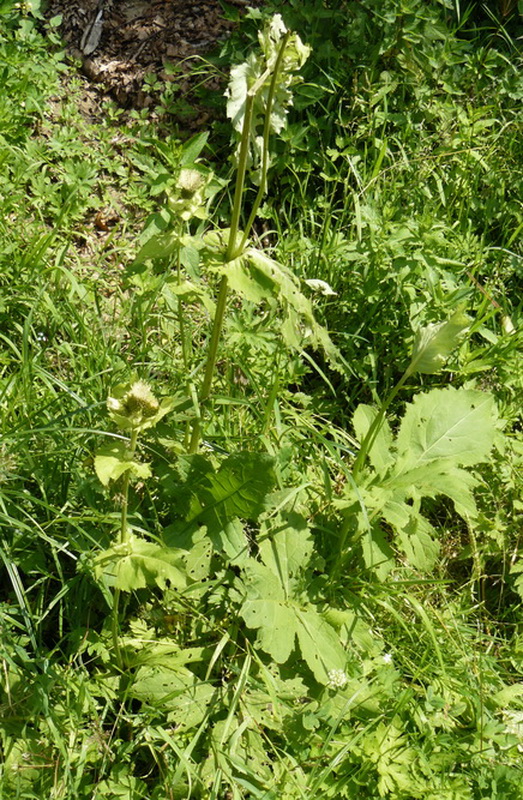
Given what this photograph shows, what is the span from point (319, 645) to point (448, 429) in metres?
0.82

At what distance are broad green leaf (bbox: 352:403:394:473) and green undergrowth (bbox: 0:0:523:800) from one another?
0.01 meters

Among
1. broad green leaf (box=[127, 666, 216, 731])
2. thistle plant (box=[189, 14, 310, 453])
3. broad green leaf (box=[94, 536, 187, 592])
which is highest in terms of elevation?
thistle plant (box=[189, 14, 310, 453])

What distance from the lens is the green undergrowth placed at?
2.11m

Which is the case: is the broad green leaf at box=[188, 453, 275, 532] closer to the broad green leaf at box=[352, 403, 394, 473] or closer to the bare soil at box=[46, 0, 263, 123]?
the broad green leaf at box=[352, 403, 394, 473]

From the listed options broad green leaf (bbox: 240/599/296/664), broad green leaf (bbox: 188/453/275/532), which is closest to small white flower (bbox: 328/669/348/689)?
broad green leaf (bbox: 240/599/296/664)

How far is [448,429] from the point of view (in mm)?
2607

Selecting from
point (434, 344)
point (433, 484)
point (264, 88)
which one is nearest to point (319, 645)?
point (433, 484)

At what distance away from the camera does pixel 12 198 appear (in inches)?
118

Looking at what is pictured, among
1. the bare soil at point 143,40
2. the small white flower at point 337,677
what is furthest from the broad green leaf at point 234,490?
the bare soil at point 143,40

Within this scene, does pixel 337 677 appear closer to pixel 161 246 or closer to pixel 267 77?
pixel 161 246

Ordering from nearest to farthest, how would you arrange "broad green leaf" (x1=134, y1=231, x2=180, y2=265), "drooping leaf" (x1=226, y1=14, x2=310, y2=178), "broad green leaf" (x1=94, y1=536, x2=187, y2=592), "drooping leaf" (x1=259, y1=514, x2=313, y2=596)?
1. "drooping leaf" (x1=226, y1=14, x2=310, y2=178)
2. "broad green leaf" (x1=94, y1=536, x2=187, y2=592)
3. "broad green leaf" (x1=134, y1=231, x2=180, y2=265)
4. "drooping leaf" (x1=259, y1=514, x2=313, y2=596)

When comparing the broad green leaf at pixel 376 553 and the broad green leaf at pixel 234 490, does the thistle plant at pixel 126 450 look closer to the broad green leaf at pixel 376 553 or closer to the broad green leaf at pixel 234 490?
the broad green leaf at pixel 234 490

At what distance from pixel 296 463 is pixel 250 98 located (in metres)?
1.29

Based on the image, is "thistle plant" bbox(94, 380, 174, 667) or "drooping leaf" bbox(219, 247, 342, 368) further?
"drooping leaf" bbox(219, 247, 342, 368)
